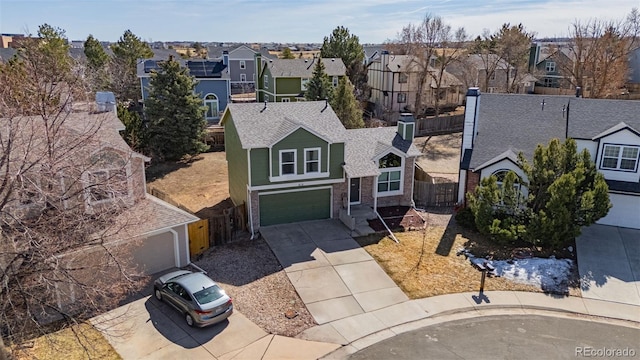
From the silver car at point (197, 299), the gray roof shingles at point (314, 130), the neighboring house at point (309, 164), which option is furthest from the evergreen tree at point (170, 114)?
the silver car at point (197, 299)

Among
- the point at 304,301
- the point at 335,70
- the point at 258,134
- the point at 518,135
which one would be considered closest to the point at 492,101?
the point at 518,135

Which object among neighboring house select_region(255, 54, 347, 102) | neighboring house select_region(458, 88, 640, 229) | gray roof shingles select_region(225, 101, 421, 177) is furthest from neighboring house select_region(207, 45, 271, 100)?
neighboring house select_region(458, 88, 640, 229)

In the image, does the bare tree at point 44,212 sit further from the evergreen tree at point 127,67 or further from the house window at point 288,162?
the evergreen tree at point 127,67

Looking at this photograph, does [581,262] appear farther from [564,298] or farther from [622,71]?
[622,71]

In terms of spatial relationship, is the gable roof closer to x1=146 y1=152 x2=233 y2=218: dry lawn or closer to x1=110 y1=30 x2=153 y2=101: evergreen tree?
x1=146 y1=152 x2=233 y2=218: dry lawn

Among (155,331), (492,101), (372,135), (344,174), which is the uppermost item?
(492,101)
